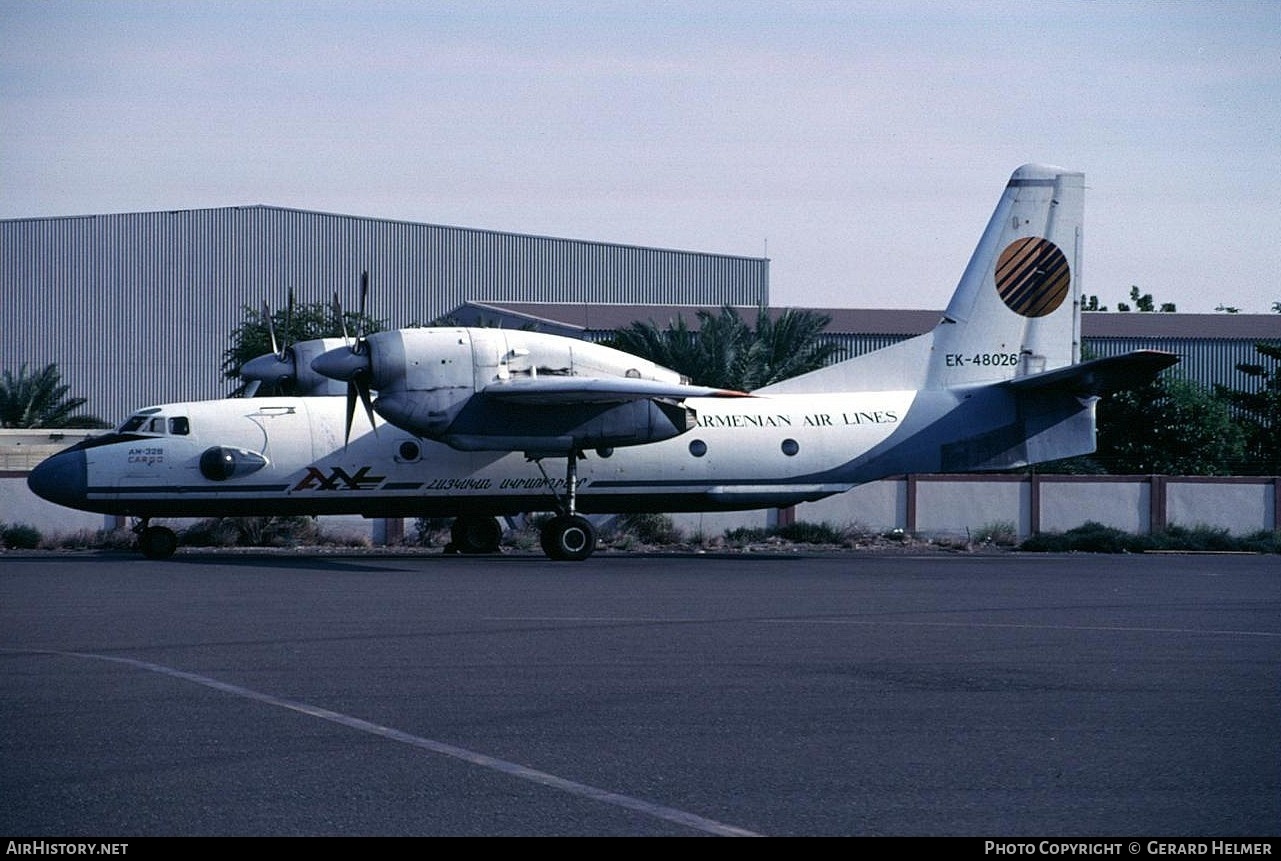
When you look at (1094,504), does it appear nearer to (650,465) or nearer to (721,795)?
(650,465)

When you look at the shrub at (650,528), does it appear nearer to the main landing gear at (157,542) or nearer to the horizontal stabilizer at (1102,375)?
the horizontal stabilizer at (1102,375)

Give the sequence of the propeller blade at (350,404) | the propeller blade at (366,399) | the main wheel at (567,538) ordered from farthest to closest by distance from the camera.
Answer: the main wheel at (567,538) → the propeller blade at (350,404) → the propeller blade at (366,399)

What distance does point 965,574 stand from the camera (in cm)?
2131

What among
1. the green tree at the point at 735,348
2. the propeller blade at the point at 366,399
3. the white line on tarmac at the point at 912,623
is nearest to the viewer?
the white line on tarmac at the point at 912,623

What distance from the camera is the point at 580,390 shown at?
23000 mm

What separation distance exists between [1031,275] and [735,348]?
13.6 meters

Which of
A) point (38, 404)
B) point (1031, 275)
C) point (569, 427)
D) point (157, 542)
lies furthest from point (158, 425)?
point (38, 404)

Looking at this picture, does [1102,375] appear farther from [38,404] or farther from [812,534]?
[38,404]

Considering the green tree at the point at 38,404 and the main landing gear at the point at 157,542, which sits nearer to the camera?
the main landing gear at the point at 157,542

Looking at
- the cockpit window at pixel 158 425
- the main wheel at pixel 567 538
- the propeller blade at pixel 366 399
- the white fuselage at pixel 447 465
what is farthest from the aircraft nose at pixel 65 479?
the main wheel at pixel 567 538

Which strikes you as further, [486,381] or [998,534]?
[998,534]

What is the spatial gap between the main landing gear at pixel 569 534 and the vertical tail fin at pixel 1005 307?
4817 millimetres

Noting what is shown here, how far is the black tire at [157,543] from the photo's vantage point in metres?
24.8

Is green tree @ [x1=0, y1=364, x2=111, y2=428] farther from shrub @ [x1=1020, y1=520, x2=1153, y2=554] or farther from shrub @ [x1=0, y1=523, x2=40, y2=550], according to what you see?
shrub @ [x1=1020, y1=520, x2=1153, y2=554]
